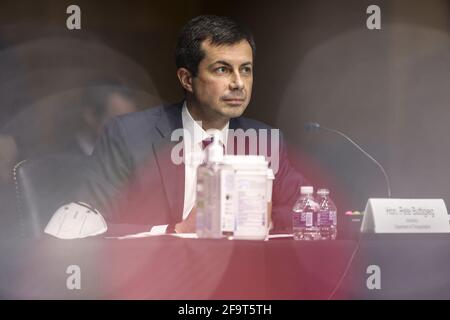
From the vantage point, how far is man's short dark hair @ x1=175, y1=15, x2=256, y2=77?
302 centimetres

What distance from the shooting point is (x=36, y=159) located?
9.75 ft

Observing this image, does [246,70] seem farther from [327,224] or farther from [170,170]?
[327,224]

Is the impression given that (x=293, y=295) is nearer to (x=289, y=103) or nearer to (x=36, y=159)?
(x=36, y=159)

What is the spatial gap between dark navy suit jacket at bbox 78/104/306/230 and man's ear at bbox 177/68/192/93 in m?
0.11

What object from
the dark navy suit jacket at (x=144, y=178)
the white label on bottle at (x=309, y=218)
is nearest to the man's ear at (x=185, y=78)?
the dark navy suit jacket at (x=144, y=178)

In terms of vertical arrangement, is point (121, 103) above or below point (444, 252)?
above

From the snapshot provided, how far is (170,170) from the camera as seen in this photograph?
293cm

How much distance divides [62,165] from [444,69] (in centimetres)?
166

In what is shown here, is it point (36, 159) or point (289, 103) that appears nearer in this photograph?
point (36, 159)

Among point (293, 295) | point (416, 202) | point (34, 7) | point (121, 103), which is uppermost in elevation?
Result: point (34, 7)

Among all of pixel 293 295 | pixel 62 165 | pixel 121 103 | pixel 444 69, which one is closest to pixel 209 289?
pixel 293 295

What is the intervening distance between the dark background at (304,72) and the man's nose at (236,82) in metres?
0.16

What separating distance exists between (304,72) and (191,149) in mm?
757

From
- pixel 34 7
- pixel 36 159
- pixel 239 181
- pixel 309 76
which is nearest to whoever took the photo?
pixel 239 181
